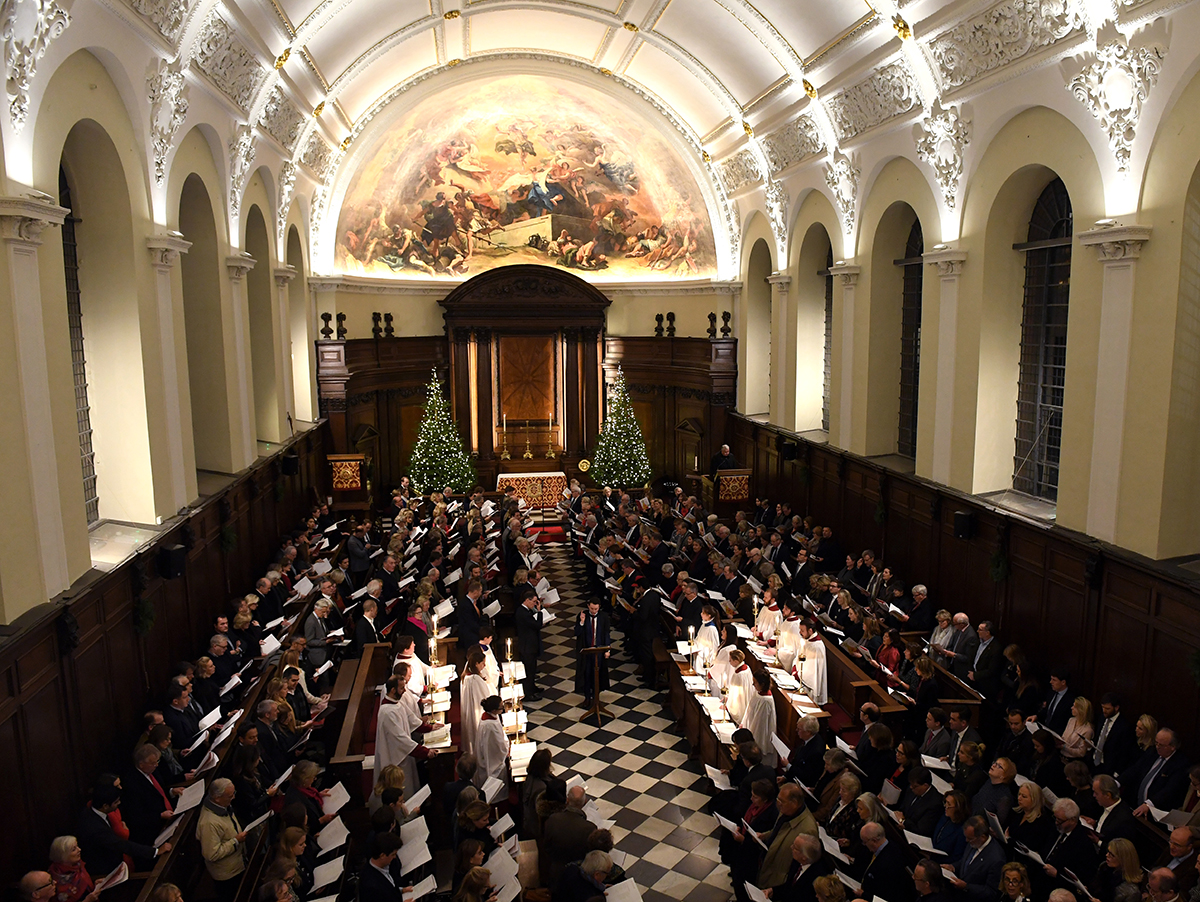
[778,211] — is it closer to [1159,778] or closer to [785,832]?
[1159,778]

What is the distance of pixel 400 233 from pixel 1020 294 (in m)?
14.8

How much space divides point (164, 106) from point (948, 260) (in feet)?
32.9

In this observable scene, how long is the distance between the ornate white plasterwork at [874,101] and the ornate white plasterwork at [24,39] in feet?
32.7

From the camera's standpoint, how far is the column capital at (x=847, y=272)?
1523 cm

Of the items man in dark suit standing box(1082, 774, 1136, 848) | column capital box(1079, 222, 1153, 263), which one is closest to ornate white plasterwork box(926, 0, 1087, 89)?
column capital box(1079, 222, 1153, 263)

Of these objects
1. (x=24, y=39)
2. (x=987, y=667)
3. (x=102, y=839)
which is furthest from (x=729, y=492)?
(x=24, y=39)

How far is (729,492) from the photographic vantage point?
19.2m

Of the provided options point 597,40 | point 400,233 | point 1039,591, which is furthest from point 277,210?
point 1039,591

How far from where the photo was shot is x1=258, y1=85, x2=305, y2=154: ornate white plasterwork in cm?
1383

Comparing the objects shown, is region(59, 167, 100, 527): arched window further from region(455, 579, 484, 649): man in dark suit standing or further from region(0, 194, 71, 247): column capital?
region(455, 579, 484, 649): man in dark suit standing

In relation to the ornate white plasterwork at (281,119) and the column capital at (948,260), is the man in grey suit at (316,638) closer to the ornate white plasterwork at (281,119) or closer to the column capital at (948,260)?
the ornate white plasterwork at (281,119)

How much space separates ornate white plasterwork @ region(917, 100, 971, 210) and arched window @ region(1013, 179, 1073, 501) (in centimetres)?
116

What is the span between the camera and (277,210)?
16406 millimetres

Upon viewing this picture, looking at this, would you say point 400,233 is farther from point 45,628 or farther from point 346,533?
point 45,628
